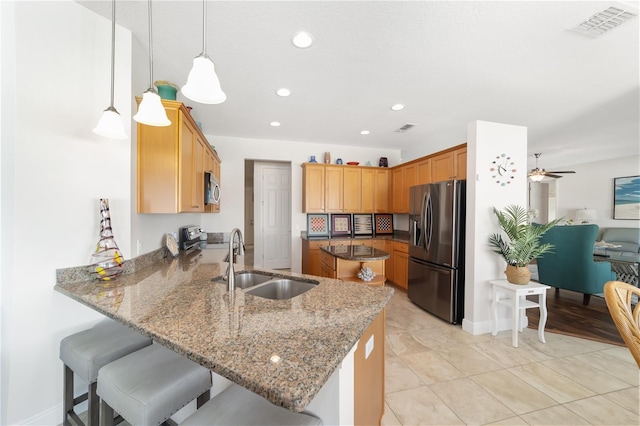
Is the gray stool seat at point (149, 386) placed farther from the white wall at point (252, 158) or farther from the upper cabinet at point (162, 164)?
the white wall at point (252, 158)

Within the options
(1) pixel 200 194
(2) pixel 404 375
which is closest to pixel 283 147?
(1) pixel 200 194

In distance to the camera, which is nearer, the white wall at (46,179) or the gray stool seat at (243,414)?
the gray stool seat at (243,414)

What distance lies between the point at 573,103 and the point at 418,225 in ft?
7.98

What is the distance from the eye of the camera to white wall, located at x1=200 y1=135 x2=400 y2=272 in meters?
4.55

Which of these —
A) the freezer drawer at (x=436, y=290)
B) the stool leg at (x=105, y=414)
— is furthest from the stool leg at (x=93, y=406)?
the freezer drawer at (x=436, y=290)

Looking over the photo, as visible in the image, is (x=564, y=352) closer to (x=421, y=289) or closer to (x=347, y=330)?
(x=421, y=289)

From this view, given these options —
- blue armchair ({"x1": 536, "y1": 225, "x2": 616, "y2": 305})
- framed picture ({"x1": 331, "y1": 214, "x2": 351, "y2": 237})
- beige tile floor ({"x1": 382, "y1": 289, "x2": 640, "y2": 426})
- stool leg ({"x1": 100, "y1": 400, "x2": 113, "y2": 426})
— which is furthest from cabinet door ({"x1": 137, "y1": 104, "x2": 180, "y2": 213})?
blue armchair ({"x1": 536, "y1": 225, "x2": 616, "y2": 305})

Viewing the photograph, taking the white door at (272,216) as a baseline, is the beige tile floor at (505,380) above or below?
below

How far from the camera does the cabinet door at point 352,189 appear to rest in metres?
4.85

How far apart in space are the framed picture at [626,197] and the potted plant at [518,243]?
15.7ft

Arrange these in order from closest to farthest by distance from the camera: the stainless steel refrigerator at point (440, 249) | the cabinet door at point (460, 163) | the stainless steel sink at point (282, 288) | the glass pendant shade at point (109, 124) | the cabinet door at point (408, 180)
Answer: the glass pendant shade at point (109, 124) < the stainless steel sink at point (282, 288) < the stainless steel refrigerator at point (440, 249) < the cabinet door at point (460, 163) < the cabinet door at point (408, 180)

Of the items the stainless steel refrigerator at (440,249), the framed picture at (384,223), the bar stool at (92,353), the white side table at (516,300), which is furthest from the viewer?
the framed picture at (384,223)

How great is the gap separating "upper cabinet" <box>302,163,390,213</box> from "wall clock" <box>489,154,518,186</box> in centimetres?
235

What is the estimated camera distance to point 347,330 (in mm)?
887
